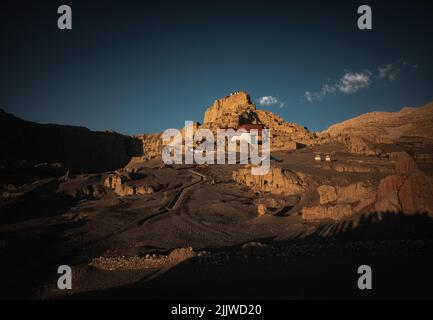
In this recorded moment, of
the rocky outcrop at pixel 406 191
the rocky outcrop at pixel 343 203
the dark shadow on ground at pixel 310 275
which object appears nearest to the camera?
the dark shadow on ground at pixel 310 275

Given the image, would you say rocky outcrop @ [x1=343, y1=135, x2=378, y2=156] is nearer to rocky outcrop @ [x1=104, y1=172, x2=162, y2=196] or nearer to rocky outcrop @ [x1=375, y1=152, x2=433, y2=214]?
rocky outcrop @ [x1=375, y1=152, x2=433, y2=214]

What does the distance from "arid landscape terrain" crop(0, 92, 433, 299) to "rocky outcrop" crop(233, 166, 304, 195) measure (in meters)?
0.11

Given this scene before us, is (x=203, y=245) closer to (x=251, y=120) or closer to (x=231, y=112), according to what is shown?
(x=251, y=120)

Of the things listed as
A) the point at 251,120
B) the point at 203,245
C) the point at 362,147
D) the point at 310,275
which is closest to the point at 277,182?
the point at 203,245

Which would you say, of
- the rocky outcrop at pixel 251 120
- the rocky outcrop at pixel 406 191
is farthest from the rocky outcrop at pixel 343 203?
the rocky outcrop at pixel 251 120

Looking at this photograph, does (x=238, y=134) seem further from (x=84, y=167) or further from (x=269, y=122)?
(x=84, y=167)

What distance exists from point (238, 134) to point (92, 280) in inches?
2060

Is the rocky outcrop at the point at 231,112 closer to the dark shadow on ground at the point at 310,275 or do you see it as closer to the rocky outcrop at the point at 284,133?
the rocky outcrop at the point at 284,133

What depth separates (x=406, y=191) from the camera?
1134cm

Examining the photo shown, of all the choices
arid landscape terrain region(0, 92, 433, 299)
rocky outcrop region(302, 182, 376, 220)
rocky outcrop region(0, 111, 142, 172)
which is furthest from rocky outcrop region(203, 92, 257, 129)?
rocky outcrop region(302, 182, 376, 220)

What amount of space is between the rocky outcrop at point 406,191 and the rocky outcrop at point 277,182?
29.9ft

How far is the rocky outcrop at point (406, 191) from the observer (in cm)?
1072

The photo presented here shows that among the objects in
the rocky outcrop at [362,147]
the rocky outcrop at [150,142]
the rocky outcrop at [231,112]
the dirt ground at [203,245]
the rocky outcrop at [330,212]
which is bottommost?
the dirt ground at [203,245]

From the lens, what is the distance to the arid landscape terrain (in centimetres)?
703
